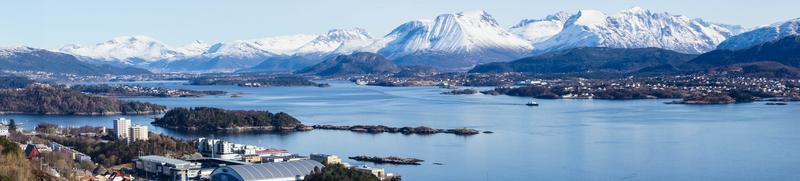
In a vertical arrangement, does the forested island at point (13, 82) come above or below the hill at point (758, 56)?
below

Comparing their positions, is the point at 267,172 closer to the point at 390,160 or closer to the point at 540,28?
the point at 390,160

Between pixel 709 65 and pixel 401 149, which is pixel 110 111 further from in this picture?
pixel 709 65

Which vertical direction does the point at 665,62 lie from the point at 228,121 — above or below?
above

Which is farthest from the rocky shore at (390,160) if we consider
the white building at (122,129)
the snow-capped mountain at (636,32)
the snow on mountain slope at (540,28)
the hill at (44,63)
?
the snow on mountain slope at (540,28)

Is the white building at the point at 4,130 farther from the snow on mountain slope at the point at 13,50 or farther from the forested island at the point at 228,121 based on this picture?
the snow on mountain slope at the point at 13,50

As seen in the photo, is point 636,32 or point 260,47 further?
point 260,47

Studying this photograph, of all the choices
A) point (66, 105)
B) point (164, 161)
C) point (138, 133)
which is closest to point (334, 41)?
point (66, 105)
